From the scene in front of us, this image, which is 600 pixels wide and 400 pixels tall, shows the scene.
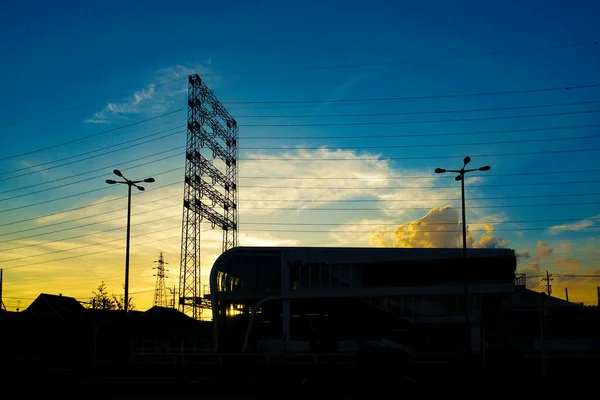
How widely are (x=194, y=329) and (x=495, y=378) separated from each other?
163 feet

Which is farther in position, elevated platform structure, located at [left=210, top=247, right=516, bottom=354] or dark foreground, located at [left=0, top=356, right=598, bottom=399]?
elevated platform structure, located at [left=210, top=247, right=516, bottom=354]

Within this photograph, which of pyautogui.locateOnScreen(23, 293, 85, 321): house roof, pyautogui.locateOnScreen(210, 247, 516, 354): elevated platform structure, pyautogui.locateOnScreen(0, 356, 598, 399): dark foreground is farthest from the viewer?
pyautogui.locateOnScreen(23, 293, 85, 321): house roof

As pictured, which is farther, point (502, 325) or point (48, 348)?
point (48, 348)

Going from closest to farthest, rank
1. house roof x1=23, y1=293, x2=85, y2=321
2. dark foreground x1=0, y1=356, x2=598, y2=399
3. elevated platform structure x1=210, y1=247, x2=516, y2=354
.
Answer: dark foreground x1=0, y1=356, x2=598, y2=399, elevated platform structure x1=210, y1=247, x2=516, y2=354, house roof x1=23, y1=293, x2=85, y2=321

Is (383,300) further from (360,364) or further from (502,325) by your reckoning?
(360,364)

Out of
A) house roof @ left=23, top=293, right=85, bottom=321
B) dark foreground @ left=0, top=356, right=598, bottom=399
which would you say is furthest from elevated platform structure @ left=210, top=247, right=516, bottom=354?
house roof @ left=23, top=293, right=85, bottom=321

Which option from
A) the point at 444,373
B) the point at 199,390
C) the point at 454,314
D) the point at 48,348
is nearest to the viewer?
the point at 199,390

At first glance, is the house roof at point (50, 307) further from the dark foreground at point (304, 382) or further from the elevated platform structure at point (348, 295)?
the dark foreground at point (304, 382)

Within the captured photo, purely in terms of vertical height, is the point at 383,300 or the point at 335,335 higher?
the point at 383,300

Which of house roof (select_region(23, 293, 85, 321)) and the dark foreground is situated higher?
house roof (select_region(23, 293, 85, 321))

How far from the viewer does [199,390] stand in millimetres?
22859

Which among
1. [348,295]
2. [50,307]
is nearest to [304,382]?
[348,295]

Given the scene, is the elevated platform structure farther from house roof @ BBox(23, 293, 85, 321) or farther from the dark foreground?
house roof @ BBox(23, 293, 85, 321)

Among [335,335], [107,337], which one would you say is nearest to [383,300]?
[335,335]
